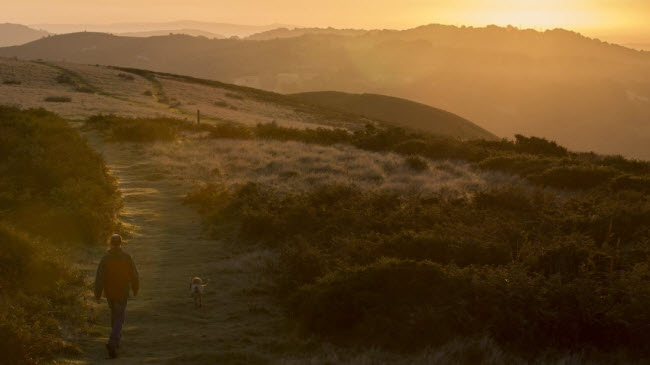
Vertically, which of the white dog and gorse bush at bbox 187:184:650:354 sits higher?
gorse bush at bbox 187:184:650:354

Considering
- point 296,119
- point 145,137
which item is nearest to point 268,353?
point 145,137

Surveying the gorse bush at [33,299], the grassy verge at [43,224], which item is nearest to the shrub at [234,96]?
the grassy verge at [43,224]

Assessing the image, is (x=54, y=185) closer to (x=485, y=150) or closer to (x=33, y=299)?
(x=33, y=299)

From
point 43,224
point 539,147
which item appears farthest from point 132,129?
point 539,147

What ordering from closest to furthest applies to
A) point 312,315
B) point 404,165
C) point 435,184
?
point 312,315 → point 435,184 → point 404,165

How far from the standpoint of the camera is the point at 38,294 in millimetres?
10242

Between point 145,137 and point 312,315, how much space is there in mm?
26254

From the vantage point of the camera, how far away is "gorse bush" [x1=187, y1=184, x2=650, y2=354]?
8859mm

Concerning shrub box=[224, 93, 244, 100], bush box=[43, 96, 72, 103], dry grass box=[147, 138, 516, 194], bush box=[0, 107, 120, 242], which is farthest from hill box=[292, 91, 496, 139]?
bush box=[0, 107, 120, 242]

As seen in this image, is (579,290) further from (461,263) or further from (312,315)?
(312,315)

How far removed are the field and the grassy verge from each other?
0.26 feet

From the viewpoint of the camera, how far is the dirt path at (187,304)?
9.09 metres

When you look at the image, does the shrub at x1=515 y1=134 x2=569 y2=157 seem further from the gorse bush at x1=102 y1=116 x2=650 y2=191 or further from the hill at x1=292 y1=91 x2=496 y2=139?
the hill at x1=292 y1=91 x2=496 y2=139

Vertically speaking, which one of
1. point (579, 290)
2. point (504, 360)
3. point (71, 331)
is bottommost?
point (71, 331)
